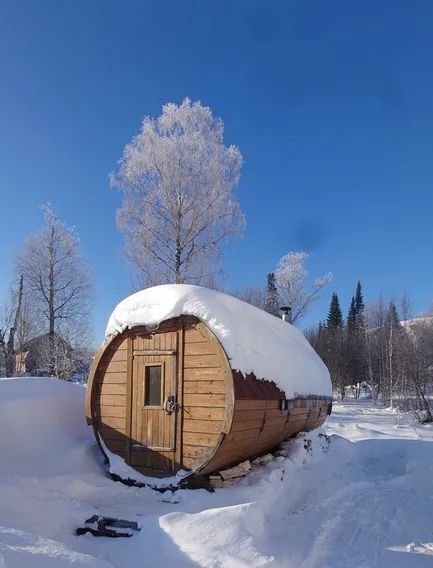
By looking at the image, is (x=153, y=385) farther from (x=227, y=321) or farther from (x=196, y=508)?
(x=196, y=508)

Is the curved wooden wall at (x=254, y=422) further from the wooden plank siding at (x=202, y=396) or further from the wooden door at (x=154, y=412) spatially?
the wooden door at (x=154, y=412)

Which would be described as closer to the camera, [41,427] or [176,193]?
[41,427]

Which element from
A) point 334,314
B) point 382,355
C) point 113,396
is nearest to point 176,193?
point 113,396

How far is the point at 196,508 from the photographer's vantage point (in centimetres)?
587

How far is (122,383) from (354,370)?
4555 cm

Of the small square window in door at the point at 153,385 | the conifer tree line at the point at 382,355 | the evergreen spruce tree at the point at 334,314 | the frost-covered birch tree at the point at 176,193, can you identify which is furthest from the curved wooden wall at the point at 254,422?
the evergreen spruce tree at the point at 334,314

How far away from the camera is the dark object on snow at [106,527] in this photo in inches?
202

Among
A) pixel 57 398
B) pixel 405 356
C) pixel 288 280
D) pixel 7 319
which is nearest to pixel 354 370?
pixel 405 356

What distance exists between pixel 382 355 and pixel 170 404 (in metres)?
41.0

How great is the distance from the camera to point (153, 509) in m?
5.98

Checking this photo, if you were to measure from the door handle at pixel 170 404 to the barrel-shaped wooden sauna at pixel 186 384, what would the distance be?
0.01 meters

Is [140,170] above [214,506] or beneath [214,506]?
above

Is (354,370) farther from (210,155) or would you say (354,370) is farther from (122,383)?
(122,383)

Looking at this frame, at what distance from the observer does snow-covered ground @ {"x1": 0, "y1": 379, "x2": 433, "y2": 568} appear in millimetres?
4691
